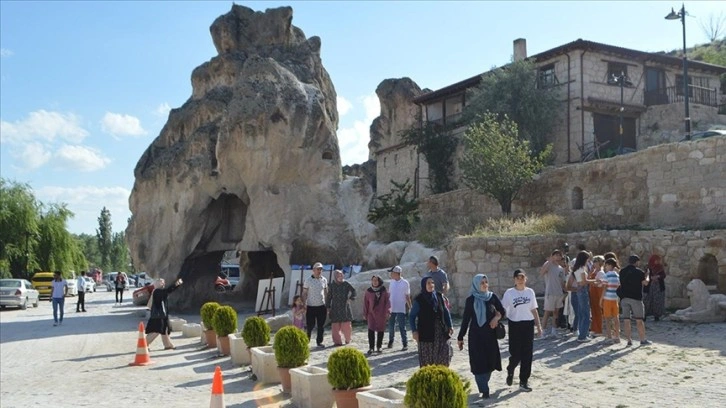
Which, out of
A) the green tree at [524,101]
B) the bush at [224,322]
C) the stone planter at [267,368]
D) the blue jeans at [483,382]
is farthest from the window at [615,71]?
the blue jeans at [483,382]

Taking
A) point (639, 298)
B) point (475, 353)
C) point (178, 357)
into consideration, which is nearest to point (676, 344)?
point (639, 298)

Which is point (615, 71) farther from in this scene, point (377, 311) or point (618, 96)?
point (377, 311)

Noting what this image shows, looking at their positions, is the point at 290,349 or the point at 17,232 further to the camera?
the point at 17,232

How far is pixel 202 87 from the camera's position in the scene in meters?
29.8

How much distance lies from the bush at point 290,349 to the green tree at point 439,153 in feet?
96.9

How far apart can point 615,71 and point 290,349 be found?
29.5 meters

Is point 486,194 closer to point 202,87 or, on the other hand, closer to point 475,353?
point 202,87

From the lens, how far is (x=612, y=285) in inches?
486

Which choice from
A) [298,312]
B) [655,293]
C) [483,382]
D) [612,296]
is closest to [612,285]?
[612,296]

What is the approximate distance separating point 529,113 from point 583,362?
23804 millimetres

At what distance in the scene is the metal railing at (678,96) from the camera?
3541cm

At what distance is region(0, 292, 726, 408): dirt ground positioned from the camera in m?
8.81

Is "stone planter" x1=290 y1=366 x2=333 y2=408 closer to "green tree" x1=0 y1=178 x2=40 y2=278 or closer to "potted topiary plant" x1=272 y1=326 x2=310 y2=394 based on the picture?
"potted topiary plant" x1=272 y1=326 x2=310 y2=394

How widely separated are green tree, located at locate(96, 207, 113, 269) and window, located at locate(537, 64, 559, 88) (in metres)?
76.5
